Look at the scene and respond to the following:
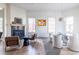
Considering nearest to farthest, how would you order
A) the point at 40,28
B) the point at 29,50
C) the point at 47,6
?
the point at 47,6 < the point at 29,50 < the point at 40,28

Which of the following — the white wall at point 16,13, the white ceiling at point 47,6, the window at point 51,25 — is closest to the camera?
the white ceiling at point 47,6

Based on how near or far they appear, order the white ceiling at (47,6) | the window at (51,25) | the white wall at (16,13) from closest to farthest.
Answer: the white ceiling at (47,6)
the white wall at (16,13)
the window at (51,25)

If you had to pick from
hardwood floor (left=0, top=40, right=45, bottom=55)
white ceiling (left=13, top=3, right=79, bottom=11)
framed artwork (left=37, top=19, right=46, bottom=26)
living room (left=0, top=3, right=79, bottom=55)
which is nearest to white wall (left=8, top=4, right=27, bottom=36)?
living room (left=0, top=3, right=79, bottom=55)

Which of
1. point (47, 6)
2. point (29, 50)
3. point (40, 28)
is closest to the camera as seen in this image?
point (47, 6)

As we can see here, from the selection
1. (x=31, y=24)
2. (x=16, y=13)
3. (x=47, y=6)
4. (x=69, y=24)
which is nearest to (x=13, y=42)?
(x=31, y=24)

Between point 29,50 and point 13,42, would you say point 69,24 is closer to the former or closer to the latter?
point 29,50

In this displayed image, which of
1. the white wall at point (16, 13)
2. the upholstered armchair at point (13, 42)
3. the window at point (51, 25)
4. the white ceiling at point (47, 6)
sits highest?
the white ceiling at point (47, 6)

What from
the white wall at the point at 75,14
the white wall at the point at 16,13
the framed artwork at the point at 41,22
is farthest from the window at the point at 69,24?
the white wall at the point at 16,13

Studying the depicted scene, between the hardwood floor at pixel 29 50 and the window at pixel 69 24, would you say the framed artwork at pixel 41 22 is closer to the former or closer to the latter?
the hardwood floor at pixel 29 50

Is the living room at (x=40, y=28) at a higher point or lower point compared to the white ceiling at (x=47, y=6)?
lower

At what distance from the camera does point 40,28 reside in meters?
3.61

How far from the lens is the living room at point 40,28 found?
3.41 meters

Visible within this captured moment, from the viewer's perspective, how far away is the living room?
3408 mm
